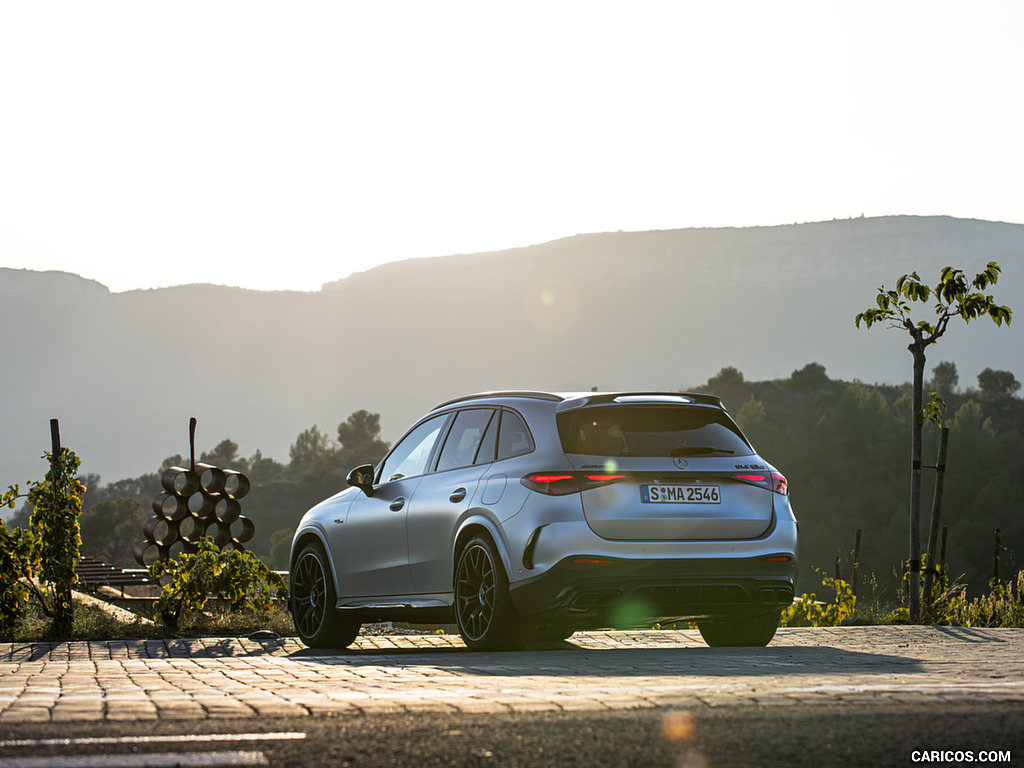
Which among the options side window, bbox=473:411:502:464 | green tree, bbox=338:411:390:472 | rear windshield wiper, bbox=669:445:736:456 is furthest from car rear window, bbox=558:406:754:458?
green tree, bbox=338:411:390:472

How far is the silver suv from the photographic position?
6898 millimetres

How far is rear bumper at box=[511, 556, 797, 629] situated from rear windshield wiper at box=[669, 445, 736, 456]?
0.67 m

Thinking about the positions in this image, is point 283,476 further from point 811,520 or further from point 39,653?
point 39,653

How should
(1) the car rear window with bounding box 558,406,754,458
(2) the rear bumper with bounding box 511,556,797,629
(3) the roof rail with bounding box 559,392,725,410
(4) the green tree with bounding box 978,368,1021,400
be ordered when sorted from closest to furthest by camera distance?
1. (2) the rear bumper with bounding box 511,556,797,629
2. (1) the car rear window with bounding box 558,406,754,458
3. (3) the roof rail with bounding box 559,392,725,410
4. (4) the green tree with bounding box 978,368,1021,400

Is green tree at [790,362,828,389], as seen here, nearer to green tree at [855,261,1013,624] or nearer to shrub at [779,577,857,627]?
shrub at [779,577,857,627]

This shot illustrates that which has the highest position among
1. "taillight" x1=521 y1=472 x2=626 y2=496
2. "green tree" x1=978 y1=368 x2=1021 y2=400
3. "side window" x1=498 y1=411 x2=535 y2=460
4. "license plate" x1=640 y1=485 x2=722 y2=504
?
"green tree" x1=978 y1=368 x2=1021 y2=400

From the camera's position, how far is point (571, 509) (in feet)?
22.6

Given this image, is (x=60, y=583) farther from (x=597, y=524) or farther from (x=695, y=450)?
(x=695, y=450)

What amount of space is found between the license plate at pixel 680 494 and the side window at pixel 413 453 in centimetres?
208

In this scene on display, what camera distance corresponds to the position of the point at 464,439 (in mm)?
8156

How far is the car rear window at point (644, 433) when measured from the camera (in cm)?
715

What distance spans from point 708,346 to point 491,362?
115ft

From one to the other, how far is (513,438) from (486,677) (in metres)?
2.16

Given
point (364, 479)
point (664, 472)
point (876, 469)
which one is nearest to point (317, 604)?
point (364, 479)
